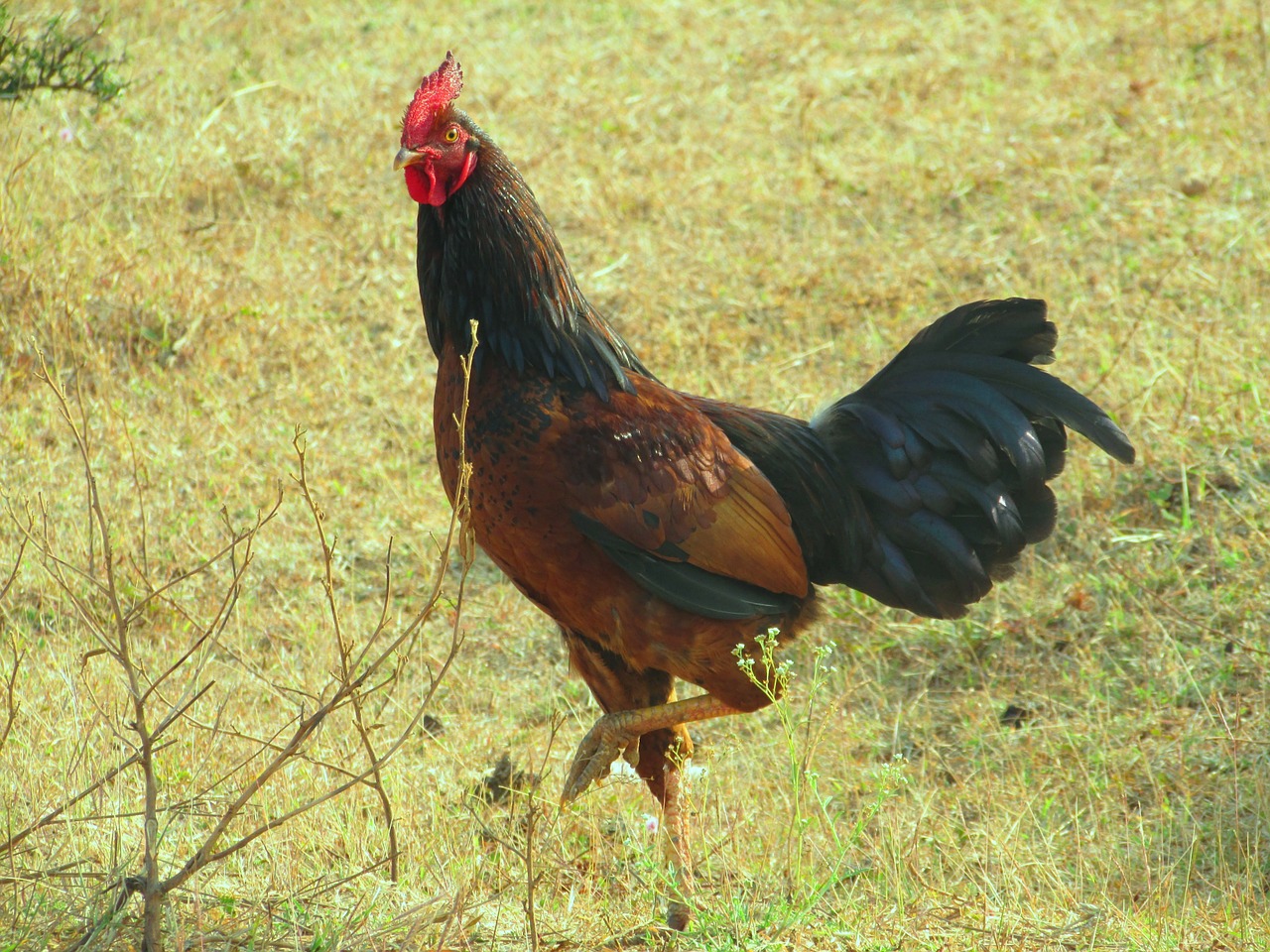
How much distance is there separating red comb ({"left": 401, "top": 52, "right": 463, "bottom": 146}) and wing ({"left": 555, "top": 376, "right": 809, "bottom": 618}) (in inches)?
40.7

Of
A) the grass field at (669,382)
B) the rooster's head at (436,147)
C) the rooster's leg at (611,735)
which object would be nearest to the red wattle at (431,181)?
the rooster's head at (436,147)

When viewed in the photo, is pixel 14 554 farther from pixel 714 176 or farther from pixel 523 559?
pixel 714 176

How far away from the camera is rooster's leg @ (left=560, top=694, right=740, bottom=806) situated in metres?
4.13

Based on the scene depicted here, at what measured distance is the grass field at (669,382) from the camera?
4.03 meters

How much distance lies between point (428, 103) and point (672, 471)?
144cm

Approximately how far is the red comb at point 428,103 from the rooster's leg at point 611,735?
2008mm

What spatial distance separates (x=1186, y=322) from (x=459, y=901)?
5.85 meters

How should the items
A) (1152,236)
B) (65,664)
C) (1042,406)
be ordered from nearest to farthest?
(1042,406) → (65,664) → (1152,236)

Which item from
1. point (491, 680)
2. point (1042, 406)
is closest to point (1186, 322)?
point (1042, 406)

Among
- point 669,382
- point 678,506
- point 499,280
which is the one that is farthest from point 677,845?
point 669,382

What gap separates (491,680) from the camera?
5848 millimetres

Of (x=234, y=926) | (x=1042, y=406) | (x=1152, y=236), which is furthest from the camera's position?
(x=1152, y=236)

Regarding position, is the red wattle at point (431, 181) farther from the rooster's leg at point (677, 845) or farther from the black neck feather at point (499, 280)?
the rooster's leg at point (677, 845)

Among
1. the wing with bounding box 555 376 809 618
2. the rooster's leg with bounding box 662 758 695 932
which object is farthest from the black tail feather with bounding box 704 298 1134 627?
the rooster's leg with bounding box 662 758 695 932
